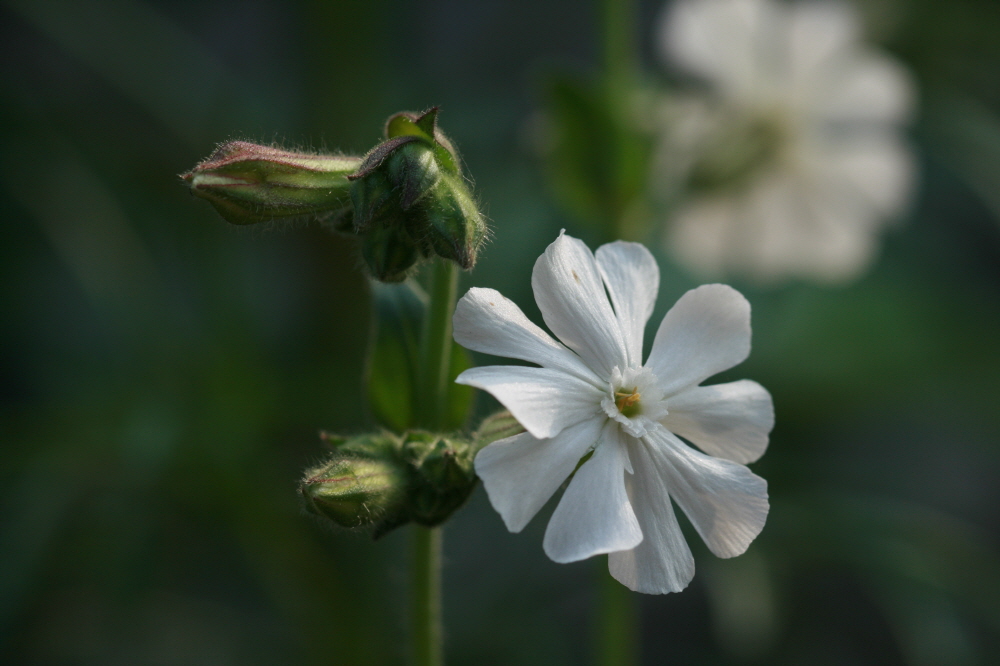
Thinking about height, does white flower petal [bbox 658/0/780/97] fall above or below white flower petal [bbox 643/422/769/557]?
above

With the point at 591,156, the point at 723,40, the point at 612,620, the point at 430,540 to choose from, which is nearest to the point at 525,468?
the point at 430,540

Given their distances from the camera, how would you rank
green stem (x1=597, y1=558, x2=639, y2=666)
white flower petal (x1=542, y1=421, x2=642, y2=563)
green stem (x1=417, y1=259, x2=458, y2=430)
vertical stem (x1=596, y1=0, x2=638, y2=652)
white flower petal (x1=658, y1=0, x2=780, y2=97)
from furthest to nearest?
1. white flower petal (x1=658, y1=0, x2=780, y2=97)
2. vertical stem (x1=596, y1=0, x2=638, y2=652)
3. green stem (x1=597, y1=558, x2=639, y2=666)
4. green stem (x1=417, y1=259, x2=458, y2=430)
5. white flower petal (x1=542, y1=421, x2=642, y2=563)

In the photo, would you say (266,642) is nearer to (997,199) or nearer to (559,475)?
(559,475)

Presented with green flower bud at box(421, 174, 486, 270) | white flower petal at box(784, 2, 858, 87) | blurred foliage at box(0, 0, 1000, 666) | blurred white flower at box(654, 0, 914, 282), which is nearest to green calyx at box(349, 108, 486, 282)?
green flower bud at box(421, 174, 486, 270)

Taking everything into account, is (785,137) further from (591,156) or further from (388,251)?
(388,251)

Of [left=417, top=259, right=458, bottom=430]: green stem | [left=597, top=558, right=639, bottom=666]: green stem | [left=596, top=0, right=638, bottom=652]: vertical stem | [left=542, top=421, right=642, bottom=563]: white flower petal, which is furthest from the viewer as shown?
[left=596, top=0, right=638, bottom=652]: vertical stem

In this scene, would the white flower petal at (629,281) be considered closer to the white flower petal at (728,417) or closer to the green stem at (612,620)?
the white flower petal at (728,417)

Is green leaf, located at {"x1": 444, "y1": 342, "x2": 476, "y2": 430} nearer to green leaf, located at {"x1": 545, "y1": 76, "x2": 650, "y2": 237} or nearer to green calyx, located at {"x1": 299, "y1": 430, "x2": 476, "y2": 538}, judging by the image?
green calyx, located at {"x1": 299, "y1": 430, "x2": 476, "y2": 538}

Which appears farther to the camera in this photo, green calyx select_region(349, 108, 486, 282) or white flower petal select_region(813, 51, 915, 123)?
white flower petal select_region(813, 51, 915, 123)
